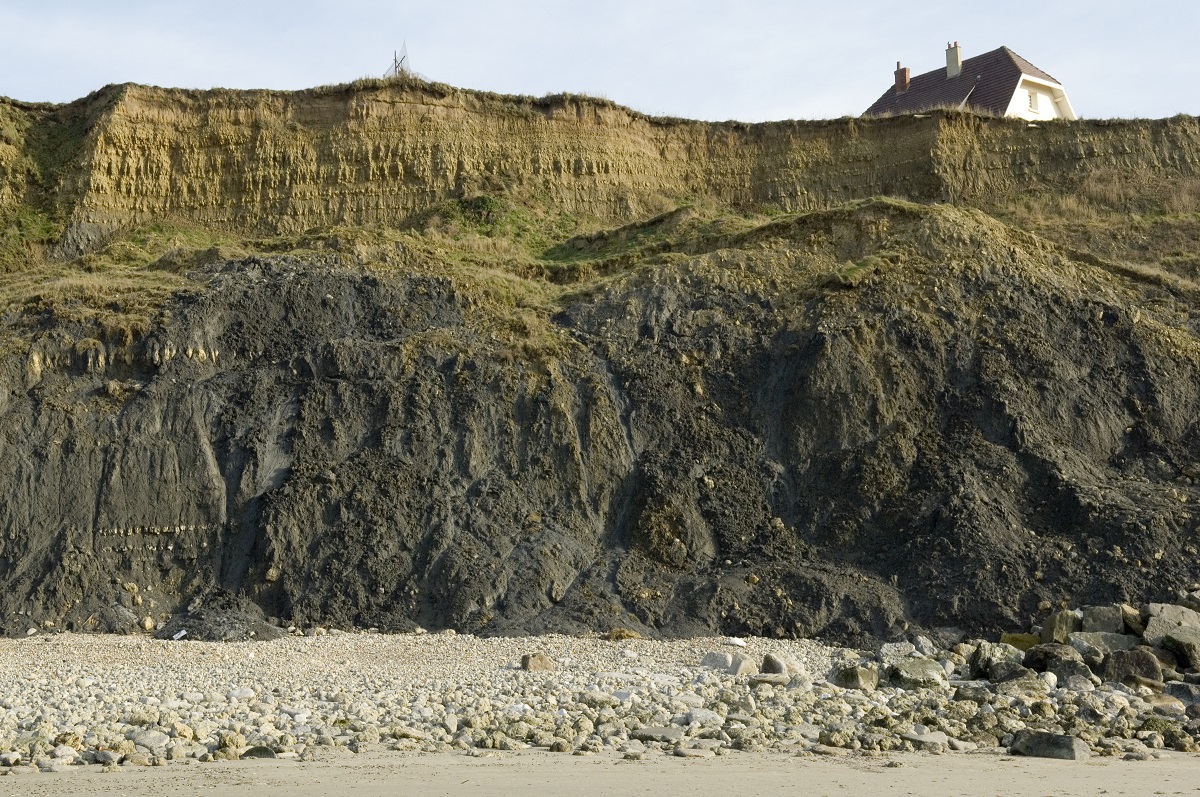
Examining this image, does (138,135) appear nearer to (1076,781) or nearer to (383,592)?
(383,592)

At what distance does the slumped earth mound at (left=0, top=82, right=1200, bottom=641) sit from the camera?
70.4 ft

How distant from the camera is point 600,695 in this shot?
51.1 ft

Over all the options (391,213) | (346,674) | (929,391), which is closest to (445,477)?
(346,674)

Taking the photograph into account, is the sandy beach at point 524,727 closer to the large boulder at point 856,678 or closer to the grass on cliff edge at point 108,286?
the large boulder at point 856,678

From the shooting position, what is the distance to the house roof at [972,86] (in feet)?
148

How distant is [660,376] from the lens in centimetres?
2536

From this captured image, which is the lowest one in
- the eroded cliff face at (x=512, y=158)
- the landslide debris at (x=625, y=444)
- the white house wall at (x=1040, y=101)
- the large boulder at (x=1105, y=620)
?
the large boulder at (x=1105, y=620)

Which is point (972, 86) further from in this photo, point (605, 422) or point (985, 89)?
point (605, 422)

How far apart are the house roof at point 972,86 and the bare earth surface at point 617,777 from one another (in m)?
35.1

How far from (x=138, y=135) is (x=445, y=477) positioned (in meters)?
16.4

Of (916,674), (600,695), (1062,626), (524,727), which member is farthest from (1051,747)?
(1062,626)

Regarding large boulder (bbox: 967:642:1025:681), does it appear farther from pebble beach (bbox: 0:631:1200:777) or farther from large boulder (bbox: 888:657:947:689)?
large boulder (bbox: 888:657:947:689)

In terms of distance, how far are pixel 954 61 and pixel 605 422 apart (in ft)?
96.2

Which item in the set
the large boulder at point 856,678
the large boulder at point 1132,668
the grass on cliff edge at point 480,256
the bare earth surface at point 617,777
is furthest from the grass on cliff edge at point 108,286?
the large boulder at point 1132,668
